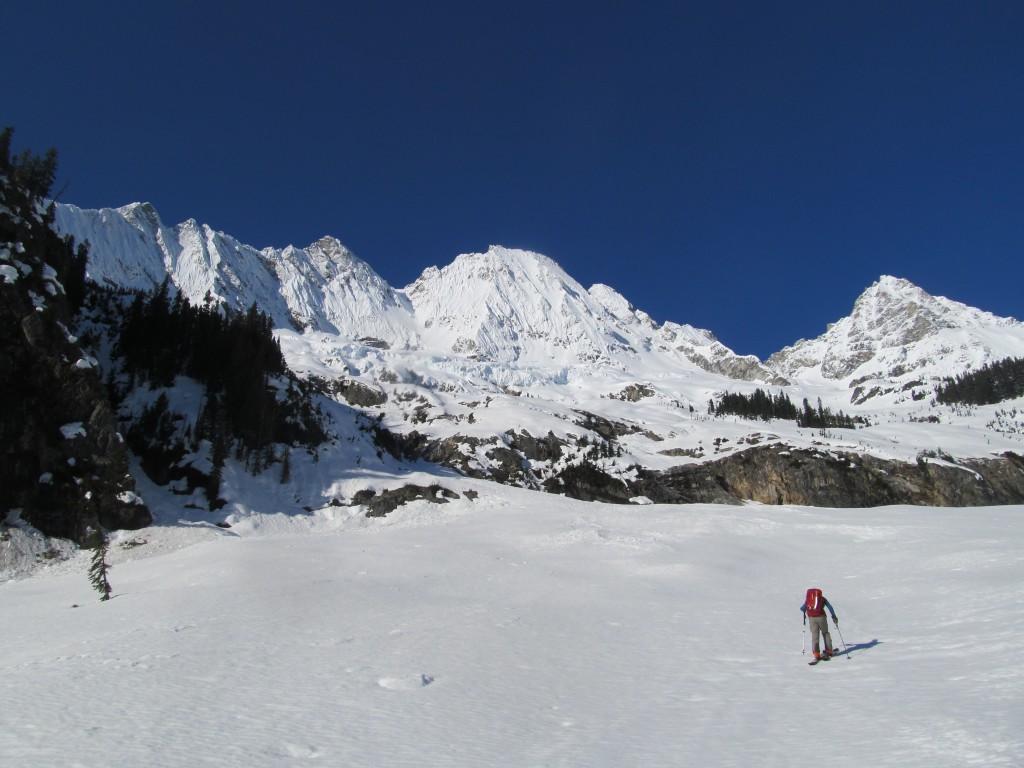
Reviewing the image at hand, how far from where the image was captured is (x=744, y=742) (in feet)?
22.5

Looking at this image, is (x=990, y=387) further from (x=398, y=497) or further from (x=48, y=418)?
(x=48, y=418)

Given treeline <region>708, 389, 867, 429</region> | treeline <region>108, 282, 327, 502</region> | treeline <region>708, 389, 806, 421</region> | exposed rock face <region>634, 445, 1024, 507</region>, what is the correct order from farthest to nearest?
1. treeline <region>708, 389, 806, 421</region>
2. treeline <region>708, 389, 867, 429</region>
3. exposed rock face <region>634, 445, 1024, 507</region>
4. treeline <region>108, 282, 327, 502</region>

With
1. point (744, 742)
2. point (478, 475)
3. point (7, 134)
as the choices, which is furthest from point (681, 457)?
point (7, 134)

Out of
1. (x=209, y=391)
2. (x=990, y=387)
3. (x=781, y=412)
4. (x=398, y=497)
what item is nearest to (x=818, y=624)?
(x=398, y=497)

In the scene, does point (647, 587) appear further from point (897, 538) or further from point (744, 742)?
point (897, 538)

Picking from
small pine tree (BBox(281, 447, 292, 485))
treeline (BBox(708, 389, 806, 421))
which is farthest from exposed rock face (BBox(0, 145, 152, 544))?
treeline (BBox(708, 389, 806, 421))

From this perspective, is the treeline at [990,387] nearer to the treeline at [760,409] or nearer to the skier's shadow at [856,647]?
the treeline at [760,409]

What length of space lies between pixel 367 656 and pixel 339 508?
1533 inches

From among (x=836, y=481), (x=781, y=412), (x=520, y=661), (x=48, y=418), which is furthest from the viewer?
(x=781, y=412)

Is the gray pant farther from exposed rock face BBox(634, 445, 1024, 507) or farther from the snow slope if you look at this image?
exposed rock face BBox(634, 445, 1024, 507)

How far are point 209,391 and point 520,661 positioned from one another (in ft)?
171

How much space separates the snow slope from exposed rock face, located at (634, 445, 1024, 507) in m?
41.0

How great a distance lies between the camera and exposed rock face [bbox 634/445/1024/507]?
63750 mm

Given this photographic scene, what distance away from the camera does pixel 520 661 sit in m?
11.6
